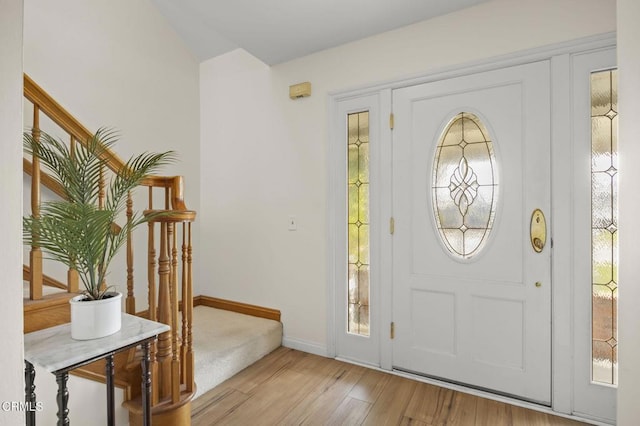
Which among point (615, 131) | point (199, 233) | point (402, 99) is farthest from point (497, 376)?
point (199, 233)

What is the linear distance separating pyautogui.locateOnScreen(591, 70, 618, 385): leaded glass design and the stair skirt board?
7.20 feet

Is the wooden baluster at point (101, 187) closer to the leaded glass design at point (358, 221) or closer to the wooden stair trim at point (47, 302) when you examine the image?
the wooden stair trim at point (47, 302)

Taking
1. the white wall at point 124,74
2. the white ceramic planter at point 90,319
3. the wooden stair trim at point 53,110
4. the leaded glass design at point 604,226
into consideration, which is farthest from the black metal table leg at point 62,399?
the leaded glass design at point 604,226

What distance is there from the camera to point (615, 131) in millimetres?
1836

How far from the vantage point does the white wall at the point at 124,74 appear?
2.39 m

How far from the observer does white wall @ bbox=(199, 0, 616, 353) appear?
2078mm

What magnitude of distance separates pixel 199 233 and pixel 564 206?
3.17 metres

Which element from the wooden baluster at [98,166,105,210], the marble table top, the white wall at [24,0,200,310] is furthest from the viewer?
the white wall at [24,0,200,310]

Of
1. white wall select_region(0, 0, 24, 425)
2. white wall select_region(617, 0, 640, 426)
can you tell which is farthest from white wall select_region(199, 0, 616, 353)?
A: white wall select_region(0, 0, 24, 425)

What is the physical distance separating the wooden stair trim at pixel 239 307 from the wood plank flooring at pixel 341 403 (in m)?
0.55

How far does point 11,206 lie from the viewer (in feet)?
2.64

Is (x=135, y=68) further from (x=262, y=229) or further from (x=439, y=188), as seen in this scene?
(x=439, y=188)

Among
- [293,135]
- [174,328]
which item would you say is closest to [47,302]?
[174,328]

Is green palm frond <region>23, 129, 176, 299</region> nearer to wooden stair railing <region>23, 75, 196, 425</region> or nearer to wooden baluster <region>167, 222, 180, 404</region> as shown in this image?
wooden stair railing <region>23, 75, 196, 425</region>
